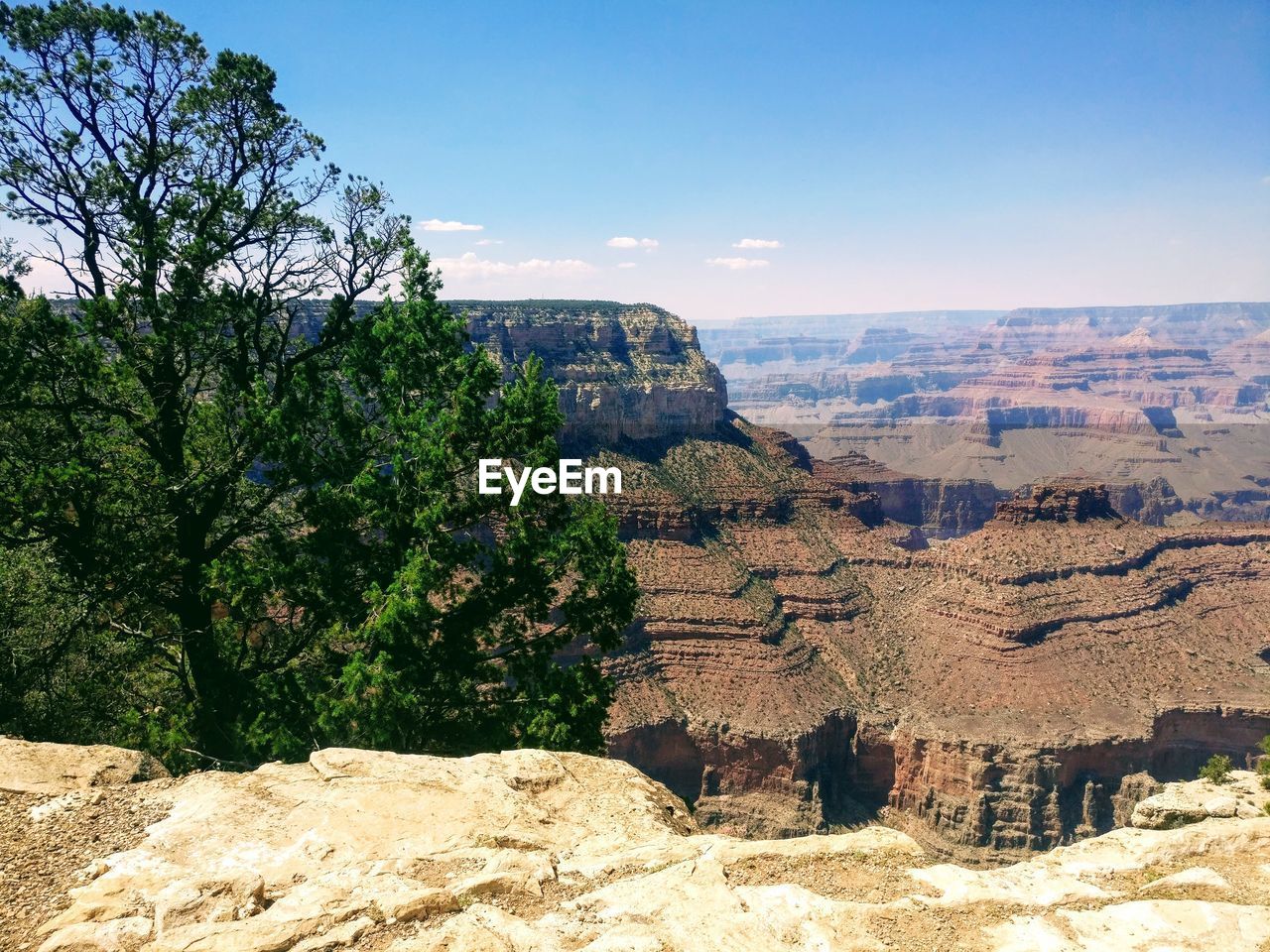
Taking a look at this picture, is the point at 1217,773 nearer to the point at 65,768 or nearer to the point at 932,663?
the point at 65,768

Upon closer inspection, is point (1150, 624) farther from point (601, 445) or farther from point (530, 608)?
point (530, 608)

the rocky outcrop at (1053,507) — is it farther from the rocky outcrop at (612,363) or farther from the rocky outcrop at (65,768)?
the rocky outcrop at (65,768)

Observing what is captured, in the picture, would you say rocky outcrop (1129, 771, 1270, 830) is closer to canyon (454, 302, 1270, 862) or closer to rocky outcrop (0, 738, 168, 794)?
rocky outcrop (0, 738, 168, 794)

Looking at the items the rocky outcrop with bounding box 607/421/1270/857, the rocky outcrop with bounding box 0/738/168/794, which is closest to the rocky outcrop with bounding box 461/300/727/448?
the rocky outcrop with bounding box 607/421/1270/857

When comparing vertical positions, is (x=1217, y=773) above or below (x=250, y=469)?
below

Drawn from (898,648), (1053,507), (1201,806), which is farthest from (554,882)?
(1053,507)

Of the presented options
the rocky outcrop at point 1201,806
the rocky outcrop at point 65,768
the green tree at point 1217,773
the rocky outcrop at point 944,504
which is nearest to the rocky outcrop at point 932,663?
the green tree at point 1217,773

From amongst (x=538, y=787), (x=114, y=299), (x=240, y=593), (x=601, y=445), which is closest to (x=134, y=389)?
(x=114, y=299)
